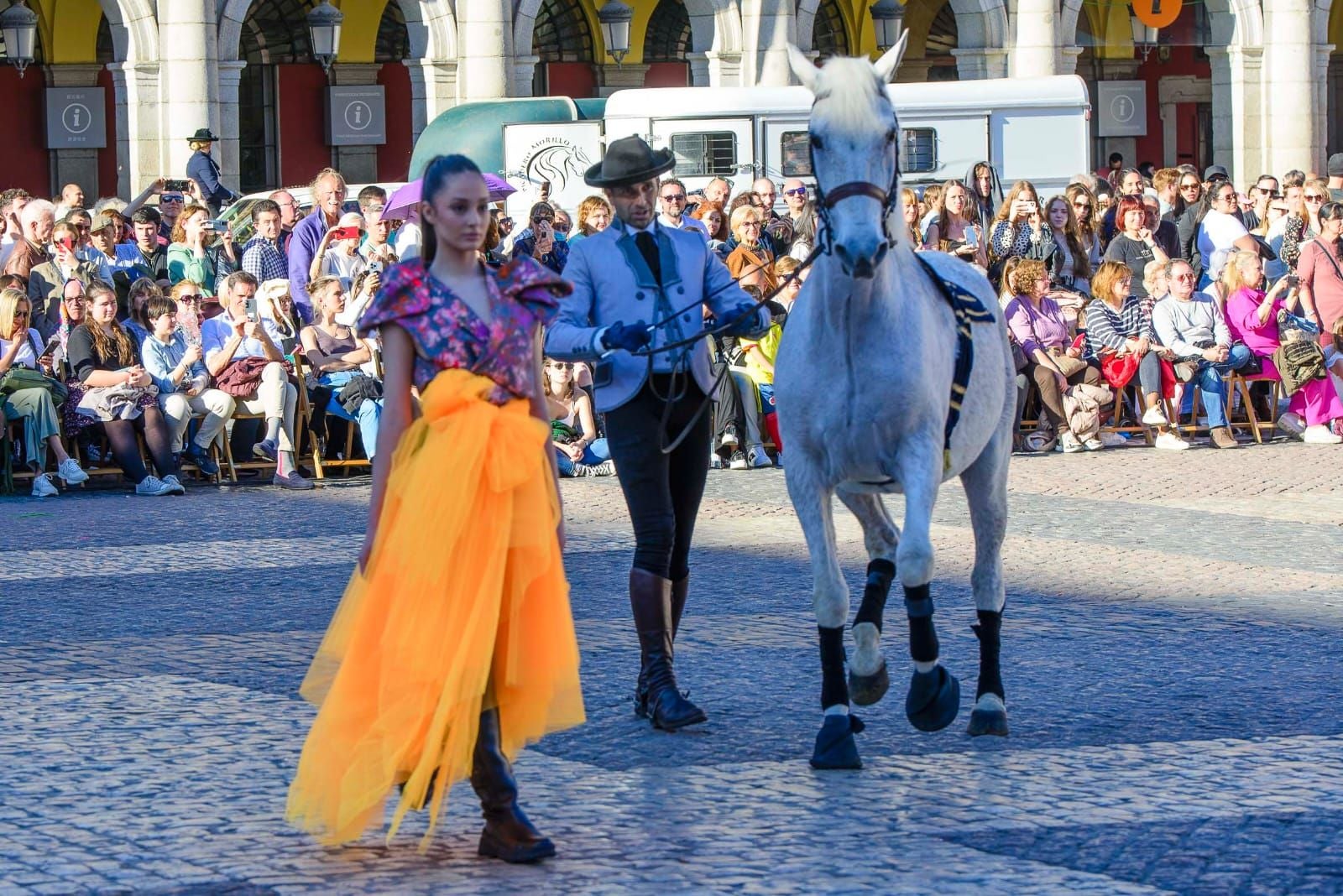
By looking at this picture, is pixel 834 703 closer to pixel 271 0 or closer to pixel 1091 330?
pixel 1091 330

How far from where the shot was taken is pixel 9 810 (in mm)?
6488

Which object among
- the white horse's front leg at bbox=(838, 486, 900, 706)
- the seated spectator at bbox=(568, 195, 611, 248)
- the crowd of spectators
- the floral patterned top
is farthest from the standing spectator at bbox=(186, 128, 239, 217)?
the floral patterned top

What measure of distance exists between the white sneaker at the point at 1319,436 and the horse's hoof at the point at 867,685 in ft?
38.6

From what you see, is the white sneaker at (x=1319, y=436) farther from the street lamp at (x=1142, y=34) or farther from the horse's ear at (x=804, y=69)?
the street lamp at (x=1142, y=34)

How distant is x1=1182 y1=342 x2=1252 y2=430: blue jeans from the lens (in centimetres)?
1844

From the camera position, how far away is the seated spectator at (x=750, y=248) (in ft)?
56.1

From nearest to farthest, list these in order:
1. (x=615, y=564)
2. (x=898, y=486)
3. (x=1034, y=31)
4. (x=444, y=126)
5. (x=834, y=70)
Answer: (x=834, y=70)
(x=898, y=486)
(x=615, y=564)
(x=444, y=126)
(x=1034, y=31)

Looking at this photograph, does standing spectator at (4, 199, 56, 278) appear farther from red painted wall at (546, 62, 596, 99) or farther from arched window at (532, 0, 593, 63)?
arched window at (532, 0, 593, 63)

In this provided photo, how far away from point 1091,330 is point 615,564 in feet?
24.3

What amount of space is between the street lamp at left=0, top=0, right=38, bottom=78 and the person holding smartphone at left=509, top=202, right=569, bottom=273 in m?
16.2

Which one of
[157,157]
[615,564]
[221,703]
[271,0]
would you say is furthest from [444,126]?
[221,703]

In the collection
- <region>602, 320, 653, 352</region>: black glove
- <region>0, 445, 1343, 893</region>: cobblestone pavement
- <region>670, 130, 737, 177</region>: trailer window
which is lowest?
<region>0, 445, 1343, 893</region>: cobblestone pavement

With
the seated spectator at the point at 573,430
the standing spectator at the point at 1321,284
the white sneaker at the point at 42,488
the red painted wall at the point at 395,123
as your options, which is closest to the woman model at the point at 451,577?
the white sneaker at the point at 42,488

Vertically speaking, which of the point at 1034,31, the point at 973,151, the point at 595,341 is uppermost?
the point at 1034,31
